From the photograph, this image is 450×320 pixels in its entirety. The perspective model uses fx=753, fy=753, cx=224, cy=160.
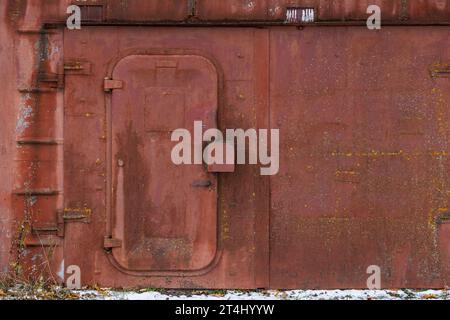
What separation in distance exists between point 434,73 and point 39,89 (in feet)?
11.9

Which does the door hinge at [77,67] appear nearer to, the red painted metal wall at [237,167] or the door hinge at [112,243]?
the red painted metal wall at [237,167]

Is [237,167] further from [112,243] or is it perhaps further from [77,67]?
[77,67]

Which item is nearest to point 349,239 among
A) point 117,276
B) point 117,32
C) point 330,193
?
point 330,193

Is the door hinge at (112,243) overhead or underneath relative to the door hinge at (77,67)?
underneath

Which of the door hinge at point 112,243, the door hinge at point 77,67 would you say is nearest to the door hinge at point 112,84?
the door hinge at point 77,67

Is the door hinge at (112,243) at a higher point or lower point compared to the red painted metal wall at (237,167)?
lower

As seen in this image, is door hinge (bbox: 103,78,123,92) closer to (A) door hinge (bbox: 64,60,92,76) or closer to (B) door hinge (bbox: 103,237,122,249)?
(A) door hinge (bbox: 64,60,92,76)

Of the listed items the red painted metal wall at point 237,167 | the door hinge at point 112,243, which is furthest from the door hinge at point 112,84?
the door hinge at point 112,243

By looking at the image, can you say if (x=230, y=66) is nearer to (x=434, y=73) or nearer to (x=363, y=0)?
(x=363, y=0)

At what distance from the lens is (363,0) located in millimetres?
6934

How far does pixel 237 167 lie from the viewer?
22.8 feet

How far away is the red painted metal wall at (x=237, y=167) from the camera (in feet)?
22.7

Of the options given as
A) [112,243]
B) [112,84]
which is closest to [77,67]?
[112,84]

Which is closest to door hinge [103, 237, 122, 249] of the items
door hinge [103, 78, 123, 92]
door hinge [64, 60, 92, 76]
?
door hinge [103, 78, 123, 92]
